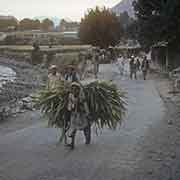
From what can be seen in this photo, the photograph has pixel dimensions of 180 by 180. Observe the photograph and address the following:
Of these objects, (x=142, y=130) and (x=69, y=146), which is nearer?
(x=69, y=146)

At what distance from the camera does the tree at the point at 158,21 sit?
1158 inches

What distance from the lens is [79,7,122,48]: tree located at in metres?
67.6

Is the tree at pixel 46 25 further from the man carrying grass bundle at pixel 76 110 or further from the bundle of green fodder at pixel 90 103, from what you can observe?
the man carrying grass bundle at pixel 76 110

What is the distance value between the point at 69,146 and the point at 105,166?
1698 millimetres

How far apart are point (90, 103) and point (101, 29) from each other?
58197 mm

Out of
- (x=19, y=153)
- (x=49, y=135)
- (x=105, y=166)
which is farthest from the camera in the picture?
(x=49, y=135)

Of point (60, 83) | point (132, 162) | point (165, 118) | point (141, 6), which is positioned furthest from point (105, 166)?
point (141, 6)

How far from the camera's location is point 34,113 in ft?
59.5

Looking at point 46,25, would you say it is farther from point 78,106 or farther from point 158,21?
point 78,106

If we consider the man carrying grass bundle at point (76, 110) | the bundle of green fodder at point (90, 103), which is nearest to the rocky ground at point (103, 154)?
the man carrying grass bundle at point (76, 110)

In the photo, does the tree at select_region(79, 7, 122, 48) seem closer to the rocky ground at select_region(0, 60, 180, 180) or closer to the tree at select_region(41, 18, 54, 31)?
the rocky ground at select_region(0, 60, 180, 180)

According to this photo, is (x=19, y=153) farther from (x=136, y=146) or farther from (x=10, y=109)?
(x=10, y=109)

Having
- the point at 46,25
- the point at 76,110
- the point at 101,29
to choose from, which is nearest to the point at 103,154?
the point at 76,110

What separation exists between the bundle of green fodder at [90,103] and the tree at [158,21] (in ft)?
63.2
